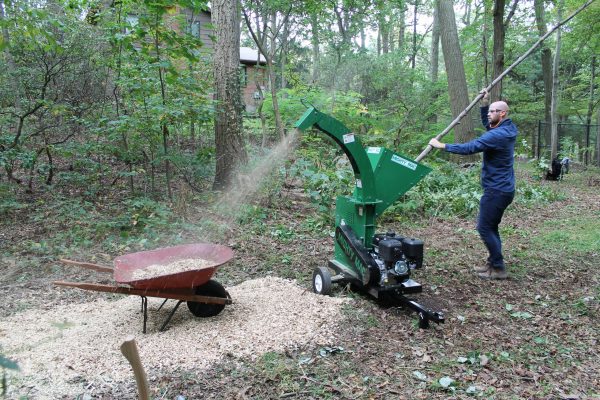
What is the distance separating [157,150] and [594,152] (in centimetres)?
2098

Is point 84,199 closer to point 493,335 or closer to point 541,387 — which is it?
point 493,335

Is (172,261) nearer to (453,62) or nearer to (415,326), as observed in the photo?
(415,326)

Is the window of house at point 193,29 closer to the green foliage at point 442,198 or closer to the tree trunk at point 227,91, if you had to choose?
the tree trunk at point 227,91

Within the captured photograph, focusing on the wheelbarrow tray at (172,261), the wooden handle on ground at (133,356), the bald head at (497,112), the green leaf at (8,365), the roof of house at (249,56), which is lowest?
the wheelbarrow tray at (172,261)

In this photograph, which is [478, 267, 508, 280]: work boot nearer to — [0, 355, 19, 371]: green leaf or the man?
the man

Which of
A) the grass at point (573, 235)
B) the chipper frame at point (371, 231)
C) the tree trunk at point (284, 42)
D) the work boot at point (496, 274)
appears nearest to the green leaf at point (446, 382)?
the chipper frame at point (371, 231)

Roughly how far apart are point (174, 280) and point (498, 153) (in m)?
3.46

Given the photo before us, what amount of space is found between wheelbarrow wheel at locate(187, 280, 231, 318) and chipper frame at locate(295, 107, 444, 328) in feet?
3.39

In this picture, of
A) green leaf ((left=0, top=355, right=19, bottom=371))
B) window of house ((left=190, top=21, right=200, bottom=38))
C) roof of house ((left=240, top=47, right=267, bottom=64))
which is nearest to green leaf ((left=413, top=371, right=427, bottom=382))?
green leaf ((left=0, top=355, right=19, bottom=371))

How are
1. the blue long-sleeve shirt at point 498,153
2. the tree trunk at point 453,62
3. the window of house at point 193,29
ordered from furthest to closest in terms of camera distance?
1. the tree trunk at point 453,62
2. the window of house at point 193,29
3. the blue long-sleeve shirt at point 498,153

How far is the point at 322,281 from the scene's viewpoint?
445 cm

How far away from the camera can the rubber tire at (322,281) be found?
4426mm

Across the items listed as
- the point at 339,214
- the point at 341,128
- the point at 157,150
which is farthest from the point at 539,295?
the point at 157,150

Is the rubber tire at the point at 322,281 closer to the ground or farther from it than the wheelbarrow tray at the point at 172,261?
closer to the ground
